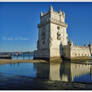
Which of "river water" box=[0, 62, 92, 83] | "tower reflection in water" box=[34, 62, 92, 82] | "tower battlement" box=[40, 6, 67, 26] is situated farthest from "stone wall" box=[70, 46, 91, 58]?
"tower reflection in water" box=[34, 62, 92, 82]

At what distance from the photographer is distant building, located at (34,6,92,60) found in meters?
38.4

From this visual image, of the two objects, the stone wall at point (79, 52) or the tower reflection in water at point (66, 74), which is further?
the stone wall at point (79, 52)

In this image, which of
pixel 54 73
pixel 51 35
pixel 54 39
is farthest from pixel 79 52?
pixel 54 73


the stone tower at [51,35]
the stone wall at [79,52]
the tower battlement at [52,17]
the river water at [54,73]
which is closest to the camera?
the river water at [54,73]

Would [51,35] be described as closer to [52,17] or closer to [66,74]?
[52,17]

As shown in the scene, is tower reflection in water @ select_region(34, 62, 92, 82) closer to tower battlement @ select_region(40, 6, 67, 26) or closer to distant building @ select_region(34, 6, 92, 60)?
distant building @ select_region(34, 6, 92, 60)

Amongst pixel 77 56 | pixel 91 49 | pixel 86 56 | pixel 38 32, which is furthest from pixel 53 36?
pixel 91 49

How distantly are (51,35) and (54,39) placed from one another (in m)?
2.08

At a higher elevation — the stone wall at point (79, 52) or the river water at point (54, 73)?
the stone wall at point (79, 52)

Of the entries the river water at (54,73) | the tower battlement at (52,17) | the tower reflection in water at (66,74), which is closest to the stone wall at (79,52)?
the tower battlement at (52,17)

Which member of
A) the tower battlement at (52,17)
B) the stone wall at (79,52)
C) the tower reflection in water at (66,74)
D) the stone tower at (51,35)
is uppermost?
the tower battlement at (52,17)

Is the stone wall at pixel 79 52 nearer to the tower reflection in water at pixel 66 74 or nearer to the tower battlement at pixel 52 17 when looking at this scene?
the tower battlement at pixel 52 17

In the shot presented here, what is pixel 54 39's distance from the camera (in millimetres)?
39688

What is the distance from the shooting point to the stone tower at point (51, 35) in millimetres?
38147
